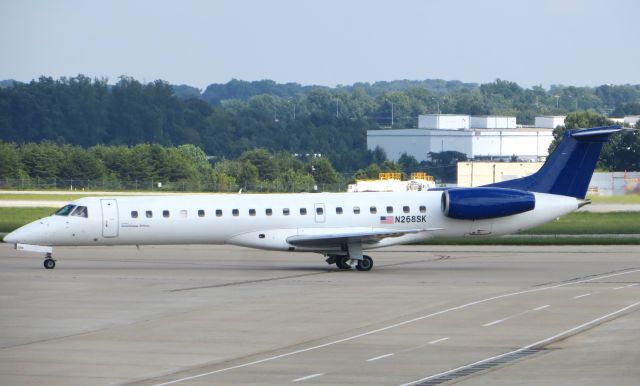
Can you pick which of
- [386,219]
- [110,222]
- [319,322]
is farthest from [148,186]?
[319,322]

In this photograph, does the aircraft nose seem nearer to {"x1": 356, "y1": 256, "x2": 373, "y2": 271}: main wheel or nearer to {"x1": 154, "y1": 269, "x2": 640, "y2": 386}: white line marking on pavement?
{"x1": 356, "y1": 256, "x2": 373, "y2": 271}: main wheel

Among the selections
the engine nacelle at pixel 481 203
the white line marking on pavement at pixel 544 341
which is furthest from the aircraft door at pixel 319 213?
the white line marking on pavement at pixel 544 341

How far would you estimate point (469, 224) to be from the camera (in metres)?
38.6

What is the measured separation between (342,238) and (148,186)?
6461 centimetres

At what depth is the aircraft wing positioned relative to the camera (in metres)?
36.8

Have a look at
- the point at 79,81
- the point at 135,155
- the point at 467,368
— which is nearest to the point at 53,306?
the point at 467,368

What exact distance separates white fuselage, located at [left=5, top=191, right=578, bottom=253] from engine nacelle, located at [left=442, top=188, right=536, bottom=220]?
334 mm

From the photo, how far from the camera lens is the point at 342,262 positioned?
38.2 meters

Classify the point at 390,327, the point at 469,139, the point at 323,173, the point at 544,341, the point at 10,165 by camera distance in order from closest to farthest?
the point at 544,341 < the point at 390,327 < the point at 10,165 < the point at 323,173 < the point at 469,139

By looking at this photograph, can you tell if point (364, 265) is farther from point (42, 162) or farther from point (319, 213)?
point (42, 162)

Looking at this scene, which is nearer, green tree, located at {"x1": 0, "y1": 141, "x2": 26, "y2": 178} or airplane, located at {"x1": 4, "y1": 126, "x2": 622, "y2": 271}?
airplane, located at {"x1": 4, "y1": 126, "x2": 622, "y2": 271}

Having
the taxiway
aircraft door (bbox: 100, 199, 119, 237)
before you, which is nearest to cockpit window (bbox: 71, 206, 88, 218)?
aircraft door (bbox: 100, 199, 119, 237)

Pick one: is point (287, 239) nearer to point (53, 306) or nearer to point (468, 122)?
point (53, 306)

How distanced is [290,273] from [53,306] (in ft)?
33.9
